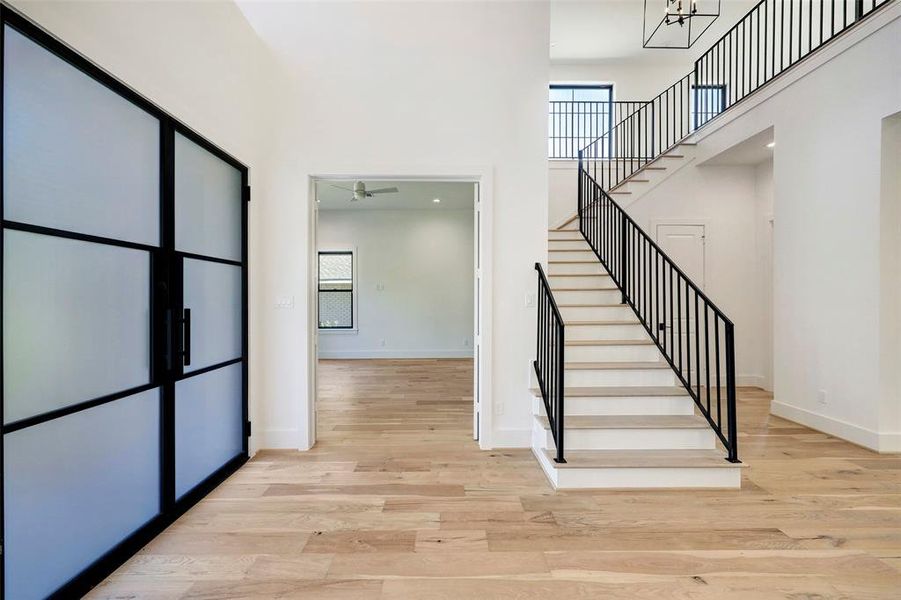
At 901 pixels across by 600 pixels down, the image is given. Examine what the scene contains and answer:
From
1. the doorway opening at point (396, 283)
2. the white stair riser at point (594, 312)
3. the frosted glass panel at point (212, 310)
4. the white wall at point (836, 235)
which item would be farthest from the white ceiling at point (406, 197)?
the white wall at point (836, 235)

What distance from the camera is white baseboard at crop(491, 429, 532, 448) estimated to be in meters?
3.33

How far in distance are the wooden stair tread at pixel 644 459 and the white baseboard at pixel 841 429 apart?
166 cm

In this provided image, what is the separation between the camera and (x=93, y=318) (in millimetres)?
1751

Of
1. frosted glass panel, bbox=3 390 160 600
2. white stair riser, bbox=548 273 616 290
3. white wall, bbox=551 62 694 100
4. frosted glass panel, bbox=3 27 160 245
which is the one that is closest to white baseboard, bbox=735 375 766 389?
white stair riser, bbox=548 273 616 290

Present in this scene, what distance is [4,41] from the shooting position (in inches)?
54.4

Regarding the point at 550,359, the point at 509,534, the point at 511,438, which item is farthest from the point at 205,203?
the point at 511,438

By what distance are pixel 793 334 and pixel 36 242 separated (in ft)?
18.5

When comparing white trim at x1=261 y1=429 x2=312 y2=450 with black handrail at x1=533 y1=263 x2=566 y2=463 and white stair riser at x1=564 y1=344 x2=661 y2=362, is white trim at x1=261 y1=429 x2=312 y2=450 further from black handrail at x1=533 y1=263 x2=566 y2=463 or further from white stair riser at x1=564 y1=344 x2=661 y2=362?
white stair riser at x1=564 y1=344 x2=661 y2=362

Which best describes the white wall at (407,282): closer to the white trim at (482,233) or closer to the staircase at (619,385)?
the staircase at (619,385)

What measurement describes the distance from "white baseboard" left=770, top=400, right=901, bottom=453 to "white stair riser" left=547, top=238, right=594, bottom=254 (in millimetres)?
2659

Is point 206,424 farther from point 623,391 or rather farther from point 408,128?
point 623,391

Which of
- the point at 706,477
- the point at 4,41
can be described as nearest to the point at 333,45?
the point at 4,41

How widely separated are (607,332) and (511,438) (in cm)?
133

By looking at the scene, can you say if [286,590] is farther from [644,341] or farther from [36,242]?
[644,341]
